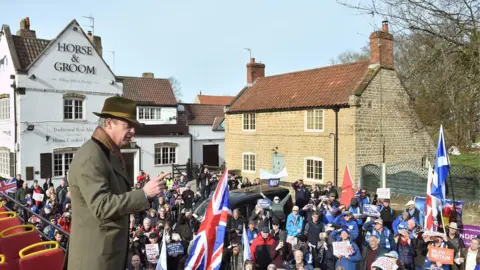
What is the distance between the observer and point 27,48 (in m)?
22.1

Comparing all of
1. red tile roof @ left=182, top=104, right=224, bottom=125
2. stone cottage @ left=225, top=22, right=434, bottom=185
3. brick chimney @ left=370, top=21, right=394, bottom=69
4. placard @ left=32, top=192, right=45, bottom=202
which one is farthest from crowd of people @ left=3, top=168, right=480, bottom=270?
red tile roof @ left=182, top=104, right=224, bottom=125

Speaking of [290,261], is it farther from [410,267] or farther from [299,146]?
[299,146]

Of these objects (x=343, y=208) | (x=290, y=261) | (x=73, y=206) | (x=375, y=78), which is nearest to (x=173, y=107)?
(x=375, y=78)

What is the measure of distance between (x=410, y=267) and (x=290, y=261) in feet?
9.03

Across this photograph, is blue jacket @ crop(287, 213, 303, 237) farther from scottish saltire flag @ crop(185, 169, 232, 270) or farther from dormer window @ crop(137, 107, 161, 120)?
dormer window @ crop(137, 107, 161, 120)

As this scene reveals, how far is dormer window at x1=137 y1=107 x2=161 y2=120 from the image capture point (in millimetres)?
27672

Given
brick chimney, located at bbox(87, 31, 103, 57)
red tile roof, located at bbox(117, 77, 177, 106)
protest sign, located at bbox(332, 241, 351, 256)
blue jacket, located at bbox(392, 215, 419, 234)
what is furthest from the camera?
red tile roof, located at bbox(117, 77, 177, 106)

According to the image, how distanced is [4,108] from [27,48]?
11.8ft

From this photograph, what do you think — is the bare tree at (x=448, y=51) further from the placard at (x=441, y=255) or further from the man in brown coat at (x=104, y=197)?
the man in brown coat at (x=104, y=197)

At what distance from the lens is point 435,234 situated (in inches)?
340

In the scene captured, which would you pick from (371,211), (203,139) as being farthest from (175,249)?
(203,139)

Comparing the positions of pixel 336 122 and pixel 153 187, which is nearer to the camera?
pixel 153 187

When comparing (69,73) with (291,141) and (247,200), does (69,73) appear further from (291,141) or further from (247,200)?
(247,200)

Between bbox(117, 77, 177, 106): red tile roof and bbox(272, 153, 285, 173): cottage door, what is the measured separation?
9.39m
